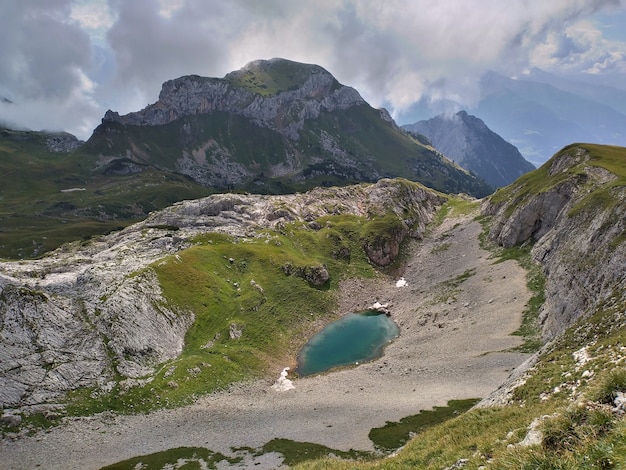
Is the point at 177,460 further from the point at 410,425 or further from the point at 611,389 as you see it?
the point at 611,389

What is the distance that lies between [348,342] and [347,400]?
1201 inches

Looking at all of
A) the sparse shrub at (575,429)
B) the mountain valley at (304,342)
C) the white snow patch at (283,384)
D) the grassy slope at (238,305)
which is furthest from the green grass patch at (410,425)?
the sparse shrub at (575,429)

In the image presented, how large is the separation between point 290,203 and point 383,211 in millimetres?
45317

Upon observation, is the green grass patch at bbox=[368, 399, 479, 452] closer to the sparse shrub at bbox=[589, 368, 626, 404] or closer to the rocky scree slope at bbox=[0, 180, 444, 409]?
the sparse shrub at bbox=[589, 368, 626, 404]

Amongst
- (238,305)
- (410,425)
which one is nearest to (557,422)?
(410,425)

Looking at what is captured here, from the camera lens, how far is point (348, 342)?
3720 inches

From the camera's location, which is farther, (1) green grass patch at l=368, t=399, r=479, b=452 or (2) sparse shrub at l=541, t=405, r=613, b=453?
(1) green grass patch at l=368, t=399, r=479, b=452

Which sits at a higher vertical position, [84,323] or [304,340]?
[84,323]

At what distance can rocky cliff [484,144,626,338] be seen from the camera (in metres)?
60.6

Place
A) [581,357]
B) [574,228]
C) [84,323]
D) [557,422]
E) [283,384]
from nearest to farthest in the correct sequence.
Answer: [557,422]
[581,357]
[84,323]
[283,384]
[574,228]

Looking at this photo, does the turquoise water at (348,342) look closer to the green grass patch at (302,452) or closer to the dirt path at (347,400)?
the dirt path at (347,400)

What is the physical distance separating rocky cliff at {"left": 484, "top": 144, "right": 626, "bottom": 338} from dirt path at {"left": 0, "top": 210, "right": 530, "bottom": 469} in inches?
431

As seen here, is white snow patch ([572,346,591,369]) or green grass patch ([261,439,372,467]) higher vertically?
white snow patch ([572,346,591,369])

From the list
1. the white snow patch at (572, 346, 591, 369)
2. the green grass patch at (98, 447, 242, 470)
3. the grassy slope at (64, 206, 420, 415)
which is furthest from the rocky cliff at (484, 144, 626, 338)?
the grassy slope at (64, 206, 420, 415)
